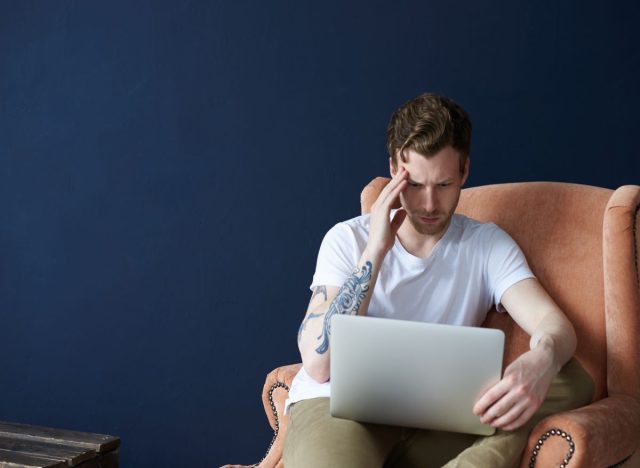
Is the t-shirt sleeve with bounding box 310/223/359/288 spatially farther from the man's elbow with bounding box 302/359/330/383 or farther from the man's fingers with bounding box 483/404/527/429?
the man's fingers with bounding box 483/404/527/429

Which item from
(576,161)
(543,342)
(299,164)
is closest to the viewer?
(543,342)

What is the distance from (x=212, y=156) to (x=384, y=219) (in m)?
1.09

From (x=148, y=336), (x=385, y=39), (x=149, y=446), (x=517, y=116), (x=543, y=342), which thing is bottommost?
(x=149, y=446)

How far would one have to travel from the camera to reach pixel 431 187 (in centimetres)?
200

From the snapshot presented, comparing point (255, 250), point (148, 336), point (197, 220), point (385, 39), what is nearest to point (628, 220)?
point (385, 39)

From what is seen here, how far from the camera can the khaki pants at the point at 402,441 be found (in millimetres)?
1630

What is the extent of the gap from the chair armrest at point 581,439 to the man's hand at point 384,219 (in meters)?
0.52

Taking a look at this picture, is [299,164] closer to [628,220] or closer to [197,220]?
[197,220]

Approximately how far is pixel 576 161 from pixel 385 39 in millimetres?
695

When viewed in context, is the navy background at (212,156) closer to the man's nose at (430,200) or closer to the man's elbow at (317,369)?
the man's nose at (430,200)

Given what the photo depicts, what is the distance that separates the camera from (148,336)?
9.95 ft

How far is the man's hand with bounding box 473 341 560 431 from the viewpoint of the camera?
5.26 feet

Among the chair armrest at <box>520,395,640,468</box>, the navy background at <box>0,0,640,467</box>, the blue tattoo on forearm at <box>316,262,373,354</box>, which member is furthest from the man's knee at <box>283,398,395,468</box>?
the navy background at <box>0,0,640,467</box>

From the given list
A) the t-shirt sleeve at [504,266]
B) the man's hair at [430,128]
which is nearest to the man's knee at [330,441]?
the t-shirt sleeve at [504,266]
